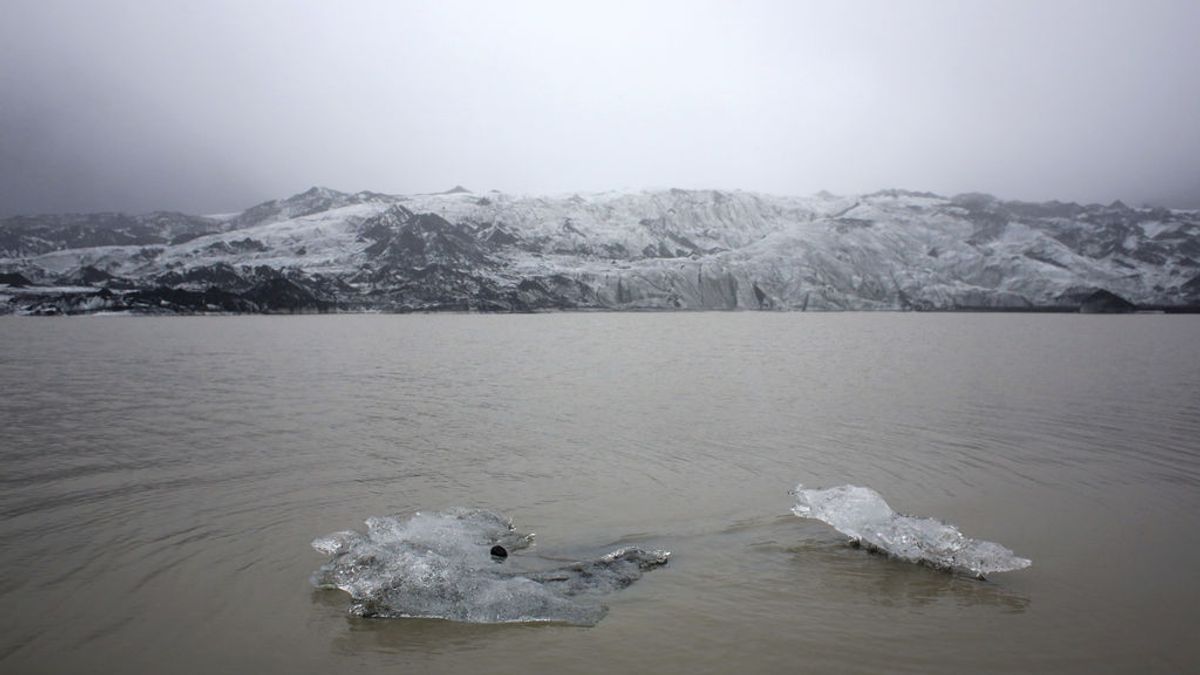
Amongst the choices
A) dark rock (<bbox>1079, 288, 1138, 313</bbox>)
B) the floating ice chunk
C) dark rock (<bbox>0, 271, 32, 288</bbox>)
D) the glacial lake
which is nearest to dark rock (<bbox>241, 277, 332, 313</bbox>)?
dark rock (<bbox>0, 271, 32, 288</bbox>)

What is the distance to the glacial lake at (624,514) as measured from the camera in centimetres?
696

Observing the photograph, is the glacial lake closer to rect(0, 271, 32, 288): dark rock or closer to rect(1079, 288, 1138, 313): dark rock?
rect(1079, 288, 1138, 313): dark rock

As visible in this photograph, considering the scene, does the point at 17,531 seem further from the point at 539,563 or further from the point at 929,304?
the point at 929,304

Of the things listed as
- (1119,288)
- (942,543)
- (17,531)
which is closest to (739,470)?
(942,543)

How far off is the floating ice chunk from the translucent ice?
3.04 m

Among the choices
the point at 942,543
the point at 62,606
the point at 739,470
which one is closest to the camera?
the point at 62,606

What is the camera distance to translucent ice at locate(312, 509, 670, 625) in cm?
779

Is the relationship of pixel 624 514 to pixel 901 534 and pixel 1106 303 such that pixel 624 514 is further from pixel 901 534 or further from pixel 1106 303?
pixel 1106 303

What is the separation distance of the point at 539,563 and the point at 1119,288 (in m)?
232

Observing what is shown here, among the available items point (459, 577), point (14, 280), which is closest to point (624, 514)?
point (459, 577)

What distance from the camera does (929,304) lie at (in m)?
184

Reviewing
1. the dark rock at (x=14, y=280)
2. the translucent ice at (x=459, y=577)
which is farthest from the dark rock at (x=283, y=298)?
the translucent ice at (x=459, y=577)

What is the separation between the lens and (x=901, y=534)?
9.92 m

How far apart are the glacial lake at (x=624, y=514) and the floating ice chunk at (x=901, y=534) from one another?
0.83 ft
